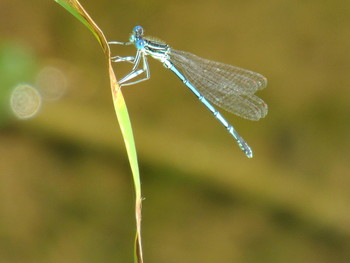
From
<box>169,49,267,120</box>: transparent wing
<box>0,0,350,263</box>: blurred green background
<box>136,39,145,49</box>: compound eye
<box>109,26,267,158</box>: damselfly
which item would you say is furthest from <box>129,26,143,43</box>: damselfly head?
<box>0,0,350,263</box>: blurred green background

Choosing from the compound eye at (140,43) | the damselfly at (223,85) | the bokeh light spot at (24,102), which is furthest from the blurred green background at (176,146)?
the compound eye at (140,43)

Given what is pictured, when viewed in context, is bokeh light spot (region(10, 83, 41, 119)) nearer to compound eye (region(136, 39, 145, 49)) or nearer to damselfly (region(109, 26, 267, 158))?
damselfly (region(109, 26, 267, 158))

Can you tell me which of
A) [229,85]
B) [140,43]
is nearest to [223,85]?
[229,85]

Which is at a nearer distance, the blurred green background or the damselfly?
the damselfly

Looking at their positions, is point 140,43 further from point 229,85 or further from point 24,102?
point 24,102

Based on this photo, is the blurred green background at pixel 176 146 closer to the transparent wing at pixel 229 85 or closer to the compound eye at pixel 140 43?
the transparent wing at pixel 229 85

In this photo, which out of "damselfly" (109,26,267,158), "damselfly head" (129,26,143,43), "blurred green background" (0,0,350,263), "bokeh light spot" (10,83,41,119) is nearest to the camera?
"damselfly head" (129,26,143,43)

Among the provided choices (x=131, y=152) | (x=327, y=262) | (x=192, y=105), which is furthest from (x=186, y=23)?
(x=131, y=152)
